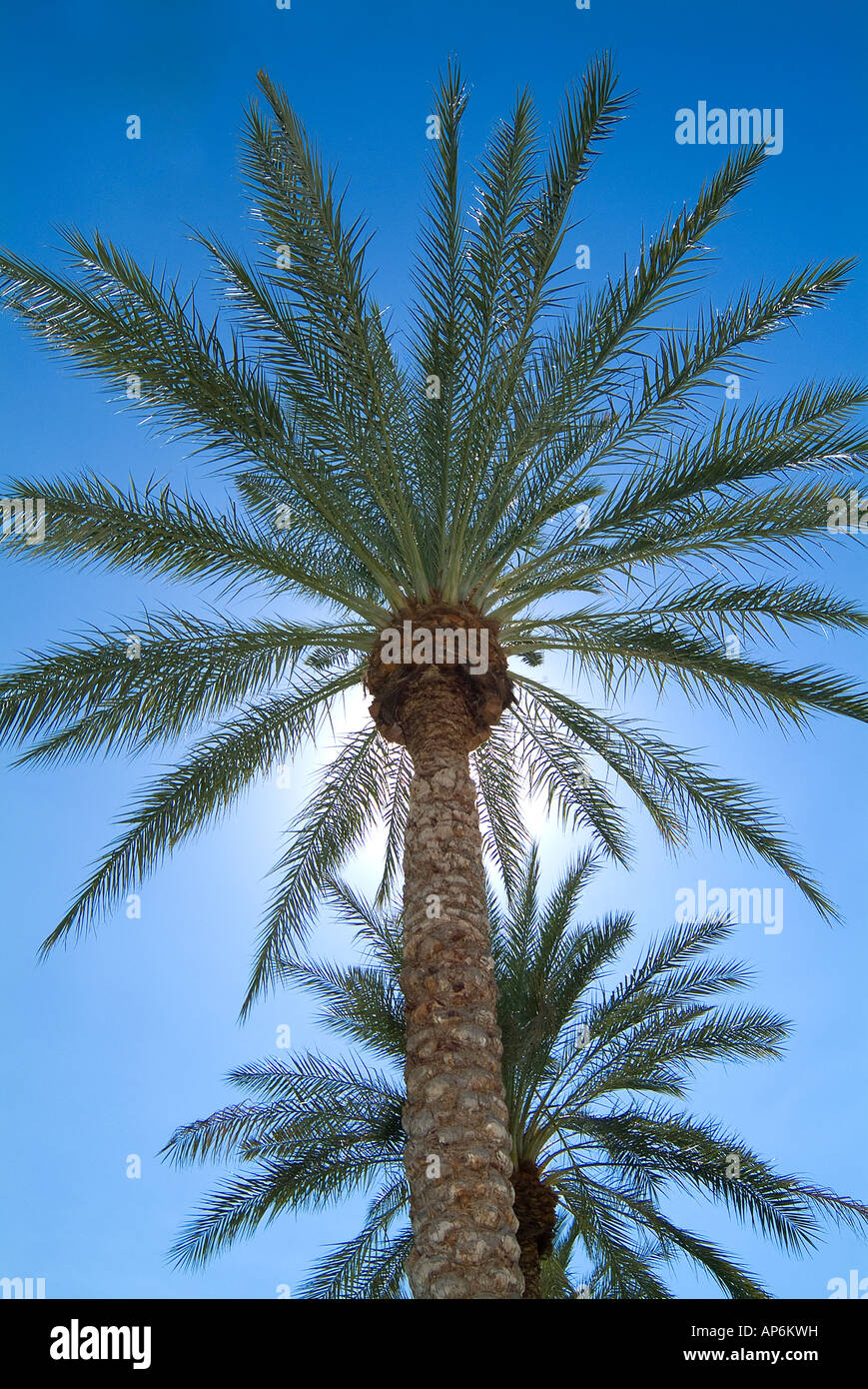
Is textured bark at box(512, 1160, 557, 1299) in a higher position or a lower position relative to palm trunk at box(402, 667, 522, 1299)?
lower

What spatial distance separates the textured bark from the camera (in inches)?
373

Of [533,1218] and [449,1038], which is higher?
[449,1038]

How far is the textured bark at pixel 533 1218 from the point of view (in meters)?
9.48

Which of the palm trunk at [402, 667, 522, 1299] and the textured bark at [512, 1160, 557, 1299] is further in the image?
the textured bark at [512, 1160, 557, 1299]

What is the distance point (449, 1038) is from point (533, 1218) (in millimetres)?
4099

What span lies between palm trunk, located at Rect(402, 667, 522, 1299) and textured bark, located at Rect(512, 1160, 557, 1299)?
3.35 meters

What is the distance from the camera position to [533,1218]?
9.74 meters

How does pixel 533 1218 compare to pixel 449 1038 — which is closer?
pixel 449 1038

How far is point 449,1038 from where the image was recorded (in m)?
6.62

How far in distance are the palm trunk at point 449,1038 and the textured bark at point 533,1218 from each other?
3.35 m
